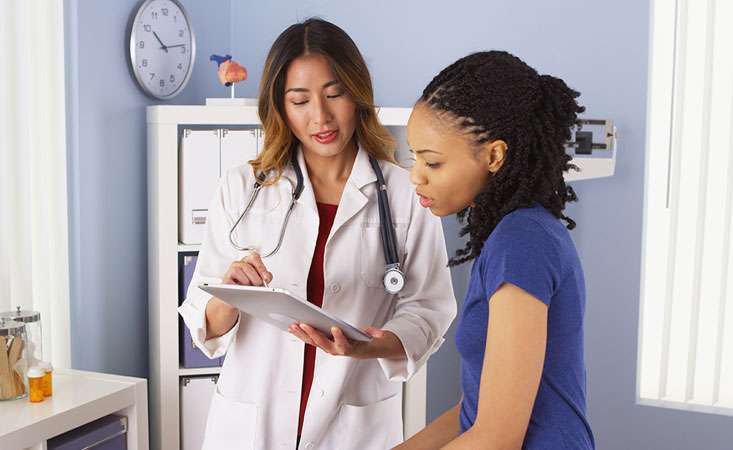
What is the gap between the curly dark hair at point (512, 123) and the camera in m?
0.97

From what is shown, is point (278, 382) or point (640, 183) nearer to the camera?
point (278, 382)

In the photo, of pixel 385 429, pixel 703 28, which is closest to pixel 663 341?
pixel 703 28

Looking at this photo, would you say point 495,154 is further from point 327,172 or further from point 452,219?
point 452,219

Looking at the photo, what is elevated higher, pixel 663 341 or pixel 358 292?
pixel 358 292

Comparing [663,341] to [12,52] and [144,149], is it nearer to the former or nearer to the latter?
[144,149]

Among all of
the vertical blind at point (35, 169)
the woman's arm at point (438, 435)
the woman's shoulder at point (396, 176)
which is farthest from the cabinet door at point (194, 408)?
the woman's arm at point (438, 435)

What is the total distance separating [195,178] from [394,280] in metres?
1.31

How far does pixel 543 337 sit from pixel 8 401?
1572 millimetres

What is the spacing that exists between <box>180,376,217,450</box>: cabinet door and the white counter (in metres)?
0.45

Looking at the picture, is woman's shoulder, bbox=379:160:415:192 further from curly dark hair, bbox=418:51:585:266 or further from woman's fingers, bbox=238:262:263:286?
curly dark hair, bbox=418:51:585:266

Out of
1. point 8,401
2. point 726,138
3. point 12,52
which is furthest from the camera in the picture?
point 726,138

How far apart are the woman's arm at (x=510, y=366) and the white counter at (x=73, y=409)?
129 cm

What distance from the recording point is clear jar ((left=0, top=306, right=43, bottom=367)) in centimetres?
203

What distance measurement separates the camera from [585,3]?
2.74 meters
